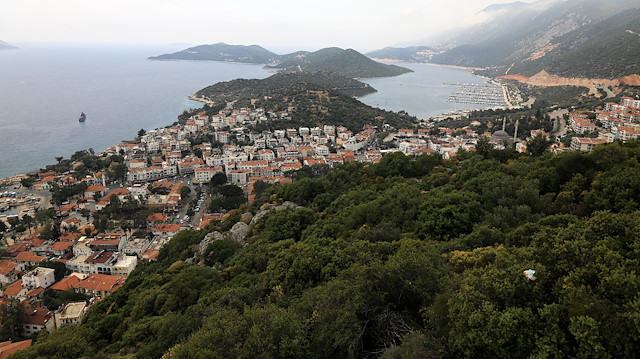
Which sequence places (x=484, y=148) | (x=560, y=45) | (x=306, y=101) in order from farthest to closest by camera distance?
(x=560, y=45) < (x=306, y=101) < (x=484, y=148)

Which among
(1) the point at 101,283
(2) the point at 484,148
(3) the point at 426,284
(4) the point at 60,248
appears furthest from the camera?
(4) the point at 60,248

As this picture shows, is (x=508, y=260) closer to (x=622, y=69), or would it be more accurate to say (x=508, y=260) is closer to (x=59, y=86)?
(x=622, y=69)

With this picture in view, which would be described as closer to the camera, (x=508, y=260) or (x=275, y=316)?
(x=508, y=260)

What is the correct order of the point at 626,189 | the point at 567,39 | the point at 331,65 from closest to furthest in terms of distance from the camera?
the point at 626,189, the point at 567,39, the point at 331,65

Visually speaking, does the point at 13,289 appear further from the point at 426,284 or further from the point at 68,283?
the point at 426,284

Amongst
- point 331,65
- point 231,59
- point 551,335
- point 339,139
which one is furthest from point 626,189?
point 231,59

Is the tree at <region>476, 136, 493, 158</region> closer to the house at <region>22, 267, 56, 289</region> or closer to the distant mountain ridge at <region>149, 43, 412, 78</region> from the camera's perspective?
the house at <region>22, 267, 56, 289</region>

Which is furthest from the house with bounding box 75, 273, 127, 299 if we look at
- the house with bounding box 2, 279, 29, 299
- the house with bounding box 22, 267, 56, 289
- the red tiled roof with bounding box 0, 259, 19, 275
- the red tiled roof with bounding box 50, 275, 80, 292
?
the red tiled roof with bounding box 0, 259, 19, 275

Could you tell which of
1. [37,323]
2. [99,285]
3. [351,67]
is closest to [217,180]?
[99,285]
